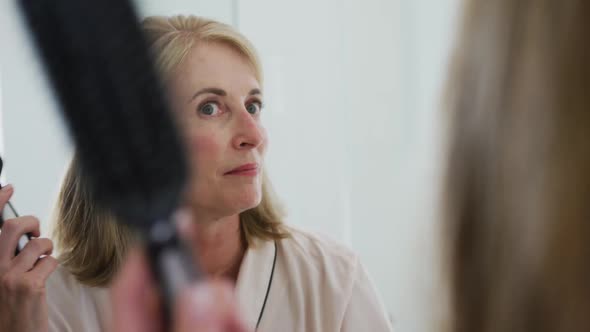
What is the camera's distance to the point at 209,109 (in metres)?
0.77

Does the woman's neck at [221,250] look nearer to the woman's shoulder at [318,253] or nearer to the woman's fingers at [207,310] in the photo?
the woman's shoulder at [318,253]

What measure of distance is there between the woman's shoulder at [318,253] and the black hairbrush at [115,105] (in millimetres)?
542

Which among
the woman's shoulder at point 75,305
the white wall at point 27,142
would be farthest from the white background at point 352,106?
the woman's shoulder at point 75,305

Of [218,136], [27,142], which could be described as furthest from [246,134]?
[27,142]

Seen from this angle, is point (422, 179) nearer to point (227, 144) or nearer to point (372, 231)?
point (227, 144)

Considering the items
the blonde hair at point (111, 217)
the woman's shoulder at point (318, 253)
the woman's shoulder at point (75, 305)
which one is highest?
the blonde hair at point (111, 217)

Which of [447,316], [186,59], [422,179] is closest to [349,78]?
[186,59]

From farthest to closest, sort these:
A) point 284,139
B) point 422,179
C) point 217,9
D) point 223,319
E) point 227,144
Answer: point 284,139 < point 217,9 < point 227,144 < point 422,179 < point 223,319

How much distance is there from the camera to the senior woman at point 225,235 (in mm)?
751

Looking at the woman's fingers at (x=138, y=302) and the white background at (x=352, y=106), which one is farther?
the white background at (x=352, y=106)

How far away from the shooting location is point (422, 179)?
401 mm

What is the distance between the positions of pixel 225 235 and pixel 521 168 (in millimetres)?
587

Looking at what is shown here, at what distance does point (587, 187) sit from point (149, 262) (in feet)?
0.50

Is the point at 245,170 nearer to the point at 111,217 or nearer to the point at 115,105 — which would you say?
the point at 111,217
